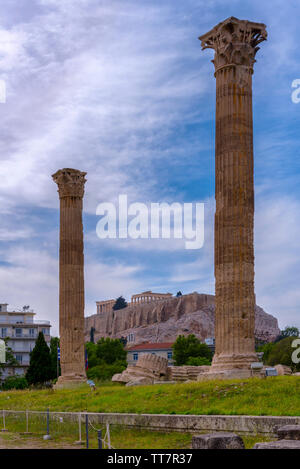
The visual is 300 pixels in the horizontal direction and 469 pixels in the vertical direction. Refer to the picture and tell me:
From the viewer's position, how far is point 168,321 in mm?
172125

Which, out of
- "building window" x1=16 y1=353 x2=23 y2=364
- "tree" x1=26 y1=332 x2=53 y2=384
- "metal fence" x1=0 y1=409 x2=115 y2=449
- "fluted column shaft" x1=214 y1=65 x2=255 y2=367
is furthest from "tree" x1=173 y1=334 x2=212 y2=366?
"fluted column shaft" x1=214 y1=65 x2=255 y2=367

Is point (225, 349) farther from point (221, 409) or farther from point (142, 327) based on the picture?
point (142, 327)

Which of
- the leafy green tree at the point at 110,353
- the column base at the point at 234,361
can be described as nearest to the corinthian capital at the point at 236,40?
the column base at the point at 234,361

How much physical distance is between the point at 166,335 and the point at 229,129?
144571 millimetres

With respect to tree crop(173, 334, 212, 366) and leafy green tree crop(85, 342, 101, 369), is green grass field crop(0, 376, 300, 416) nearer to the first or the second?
leafy green tree crop(85, 342, 101, 369)

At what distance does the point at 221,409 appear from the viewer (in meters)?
15.1

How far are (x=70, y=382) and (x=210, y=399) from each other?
16.9 metres

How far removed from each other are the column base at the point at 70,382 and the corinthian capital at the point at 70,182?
9.59m

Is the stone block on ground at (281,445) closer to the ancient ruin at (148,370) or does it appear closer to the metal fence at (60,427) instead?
the metal fence at (60,427)

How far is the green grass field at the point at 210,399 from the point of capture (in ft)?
48.1

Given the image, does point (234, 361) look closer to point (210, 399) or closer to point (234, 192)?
point (210, 399)

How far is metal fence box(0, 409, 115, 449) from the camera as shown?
1495cm

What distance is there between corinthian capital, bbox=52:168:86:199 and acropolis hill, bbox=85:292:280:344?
123 meters
